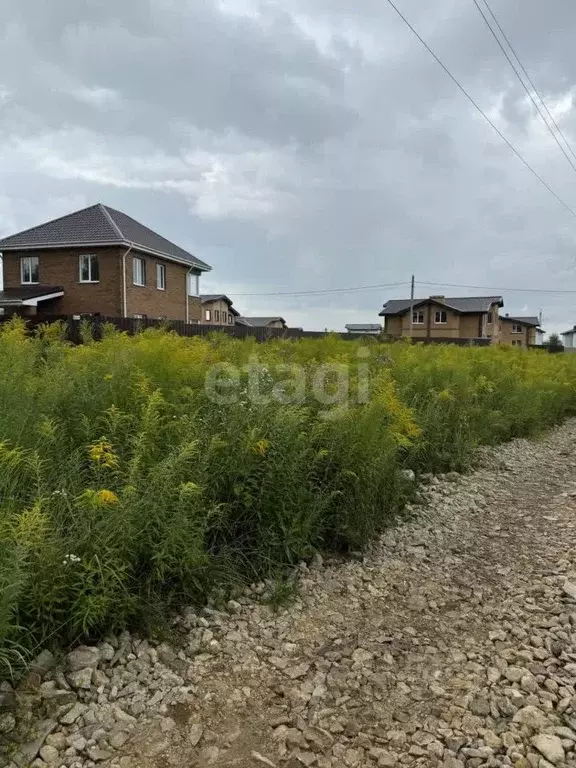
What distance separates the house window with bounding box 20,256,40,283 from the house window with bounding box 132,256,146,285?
4.31m

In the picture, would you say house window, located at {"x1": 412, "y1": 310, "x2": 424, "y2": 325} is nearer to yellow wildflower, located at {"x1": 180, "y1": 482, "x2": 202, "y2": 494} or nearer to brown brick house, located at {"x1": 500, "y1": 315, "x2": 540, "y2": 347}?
brown brick house, located at {"x1": 500, "y1": 315, "x2": 540, "y2": 347}

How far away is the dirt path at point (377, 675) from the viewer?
2018mm

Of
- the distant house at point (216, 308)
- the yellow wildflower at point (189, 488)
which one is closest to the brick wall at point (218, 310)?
the distant house at point (216, 308)

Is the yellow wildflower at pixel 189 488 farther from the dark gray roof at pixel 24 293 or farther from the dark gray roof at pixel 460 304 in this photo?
the dark gray roof at pixel 460 304

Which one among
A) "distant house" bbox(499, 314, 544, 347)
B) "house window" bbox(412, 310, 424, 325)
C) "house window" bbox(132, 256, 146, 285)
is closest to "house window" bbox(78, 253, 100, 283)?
"house window" bbox(132, 256, 146, 285)

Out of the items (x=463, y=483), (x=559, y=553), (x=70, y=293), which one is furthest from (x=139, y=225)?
(x=559, y=553)

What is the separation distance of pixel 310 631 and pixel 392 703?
652mm

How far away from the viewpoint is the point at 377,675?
8.17 ft

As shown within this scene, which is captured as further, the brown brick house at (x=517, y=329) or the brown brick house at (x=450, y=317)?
the brown brick house at (x=517, y=329)

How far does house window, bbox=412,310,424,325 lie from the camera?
4497cm

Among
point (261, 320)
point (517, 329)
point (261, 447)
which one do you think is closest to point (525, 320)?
point (517, 329)

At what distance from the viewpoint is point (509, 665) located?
257 cm

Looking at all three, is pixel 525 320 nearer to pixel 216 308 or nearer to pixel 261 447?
pixel 216 308

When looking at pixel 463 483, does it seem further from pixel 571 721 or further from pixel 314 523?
pixel 571 721
